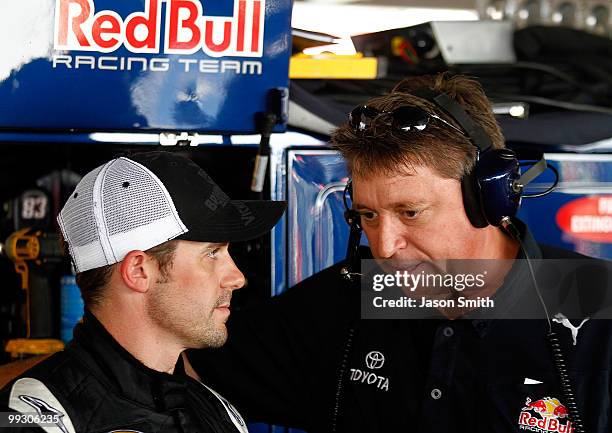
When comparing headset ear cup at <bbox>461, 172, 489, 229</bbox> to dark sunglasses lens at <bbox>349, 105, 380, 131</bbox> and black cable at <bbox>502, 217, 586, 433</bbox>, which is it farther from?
dark sunglasses lens at <bbox>349, 105, 380, 131</bbox>

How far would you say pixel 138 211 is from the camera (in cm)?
182

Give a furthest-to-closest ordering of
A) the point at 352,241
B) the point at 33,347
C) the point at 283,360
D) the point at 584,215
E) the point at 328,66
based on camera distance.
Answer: the point at 328,66, the point at 584,215, the point at 33,347, the point at 283,360, the point at 352,241

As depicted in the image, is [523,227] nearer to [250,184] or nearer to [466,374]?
[466,374]

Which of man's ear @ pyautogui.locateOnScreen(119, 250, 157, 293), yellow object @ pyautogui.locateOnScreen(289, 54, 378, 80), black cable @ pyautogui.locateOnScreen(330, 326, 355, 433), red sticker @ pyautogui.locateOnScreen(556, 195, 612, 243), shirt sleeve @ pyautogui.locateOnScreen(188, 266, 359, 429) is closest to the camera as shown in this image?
man's ear @ pyautogui.locateOnScreen(119, 250, 157, 293)

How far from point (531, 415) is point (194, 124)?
3.32ft

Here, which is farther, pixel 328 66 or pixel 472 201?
pixel 328 66

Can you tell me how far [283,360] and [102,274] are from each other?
1.97 ft

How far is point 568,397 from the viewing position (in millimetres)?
1917

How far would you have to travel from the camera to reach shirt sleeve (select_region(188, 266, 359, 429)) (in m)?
2.26

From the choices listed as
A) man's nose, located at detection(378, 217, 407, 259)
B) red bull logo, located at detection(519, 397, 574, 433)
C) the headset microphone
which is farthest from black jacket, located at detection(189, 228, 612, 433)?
man's nose, located at detection(378, 217, 407, 259)

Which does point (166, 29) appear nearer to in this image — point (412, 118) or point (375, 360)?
point (412, 118)

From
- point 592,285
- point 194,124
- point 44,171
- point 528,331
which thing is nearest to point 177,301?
point 194,124

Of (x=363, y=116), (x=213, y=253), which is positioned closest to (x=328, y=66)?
(x=363, y=116)

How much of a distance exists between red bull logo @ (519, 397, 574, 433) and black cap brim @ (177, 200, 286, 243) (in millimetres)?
657
